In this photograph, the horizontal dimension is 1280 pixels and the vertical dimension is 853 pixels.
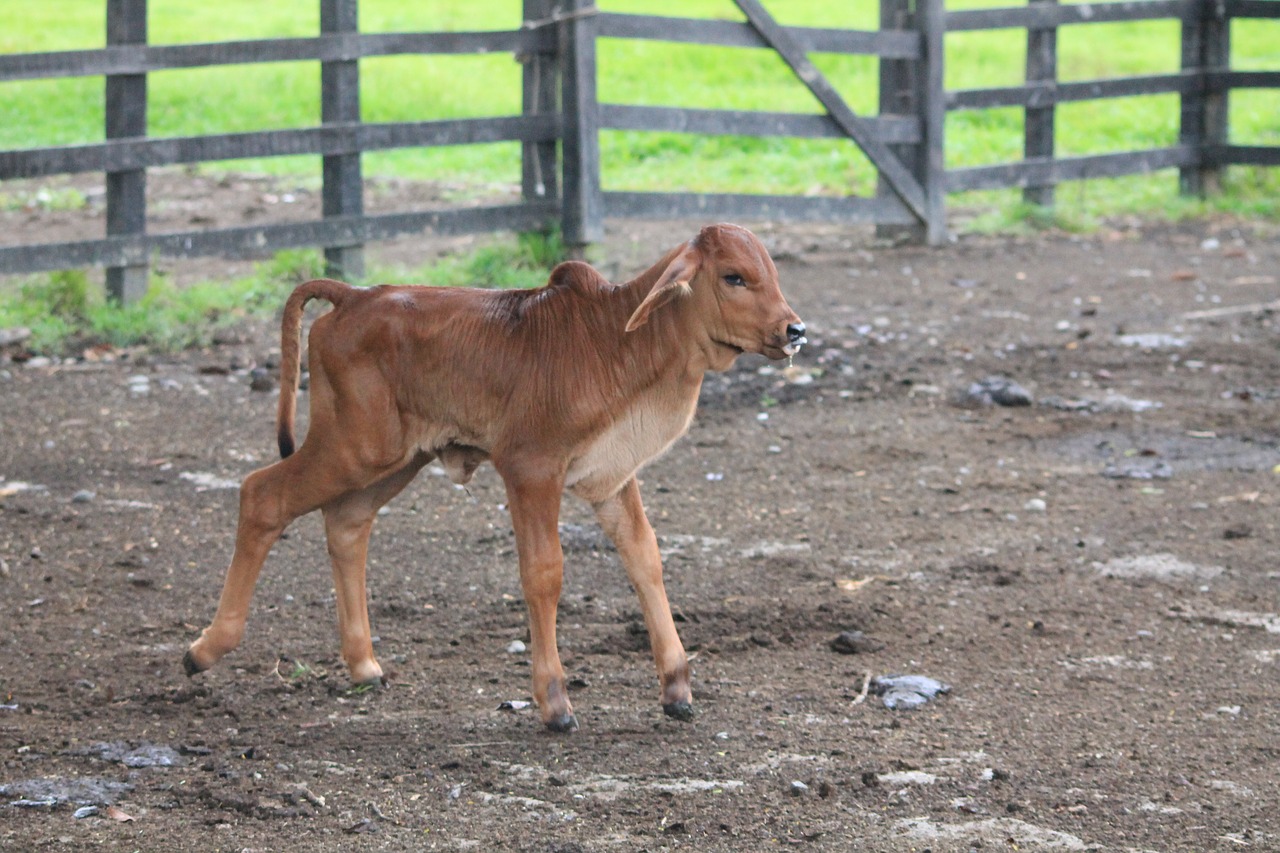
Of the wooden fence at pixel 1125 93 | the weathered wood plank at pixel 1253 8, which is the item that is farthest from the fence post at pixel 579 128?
the weathered wood plank at pixel 1253 8

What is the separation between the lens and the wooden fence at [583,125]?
9.66 m

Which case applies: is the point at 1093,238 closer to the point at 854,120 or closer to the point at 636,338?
the point at 854,120

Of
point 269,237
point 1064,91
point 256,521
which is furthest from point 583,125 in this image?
point 256,521

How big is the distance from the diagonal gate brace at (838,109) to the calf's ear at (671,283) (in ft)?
23.3

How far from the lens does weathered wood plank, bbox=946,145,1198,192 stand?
1277 cm

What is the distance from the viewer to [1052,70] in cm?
1323

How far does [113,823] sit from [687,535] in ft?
10.1

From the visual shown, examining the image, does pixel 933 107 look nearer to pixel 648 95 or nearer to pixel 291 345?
pixel 648 95

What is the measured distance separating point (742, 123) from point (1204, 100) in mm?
4966

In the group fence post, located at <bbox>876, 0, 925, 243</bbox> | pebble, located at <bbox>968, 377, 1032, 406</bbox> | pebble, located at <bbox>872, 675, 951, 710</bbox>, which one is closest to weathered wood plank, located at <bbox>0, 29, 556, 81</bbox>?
fence post, located at <bbox>876, 0, 925, 243</bbox>

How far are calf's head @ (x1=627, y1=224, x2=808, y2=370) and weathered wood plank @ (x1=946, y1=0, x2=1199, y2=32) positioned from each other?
8323 mm

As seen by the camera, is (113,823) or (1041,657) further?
(1041,657)

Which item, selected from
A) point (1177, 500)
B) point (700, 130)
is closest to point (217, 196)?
point (700, 130)

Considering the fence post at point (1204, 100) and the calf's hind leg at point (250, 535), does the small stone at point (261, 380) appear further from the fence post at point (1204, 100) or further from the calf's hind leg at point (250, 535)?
the fence post at point (1204, 100)
